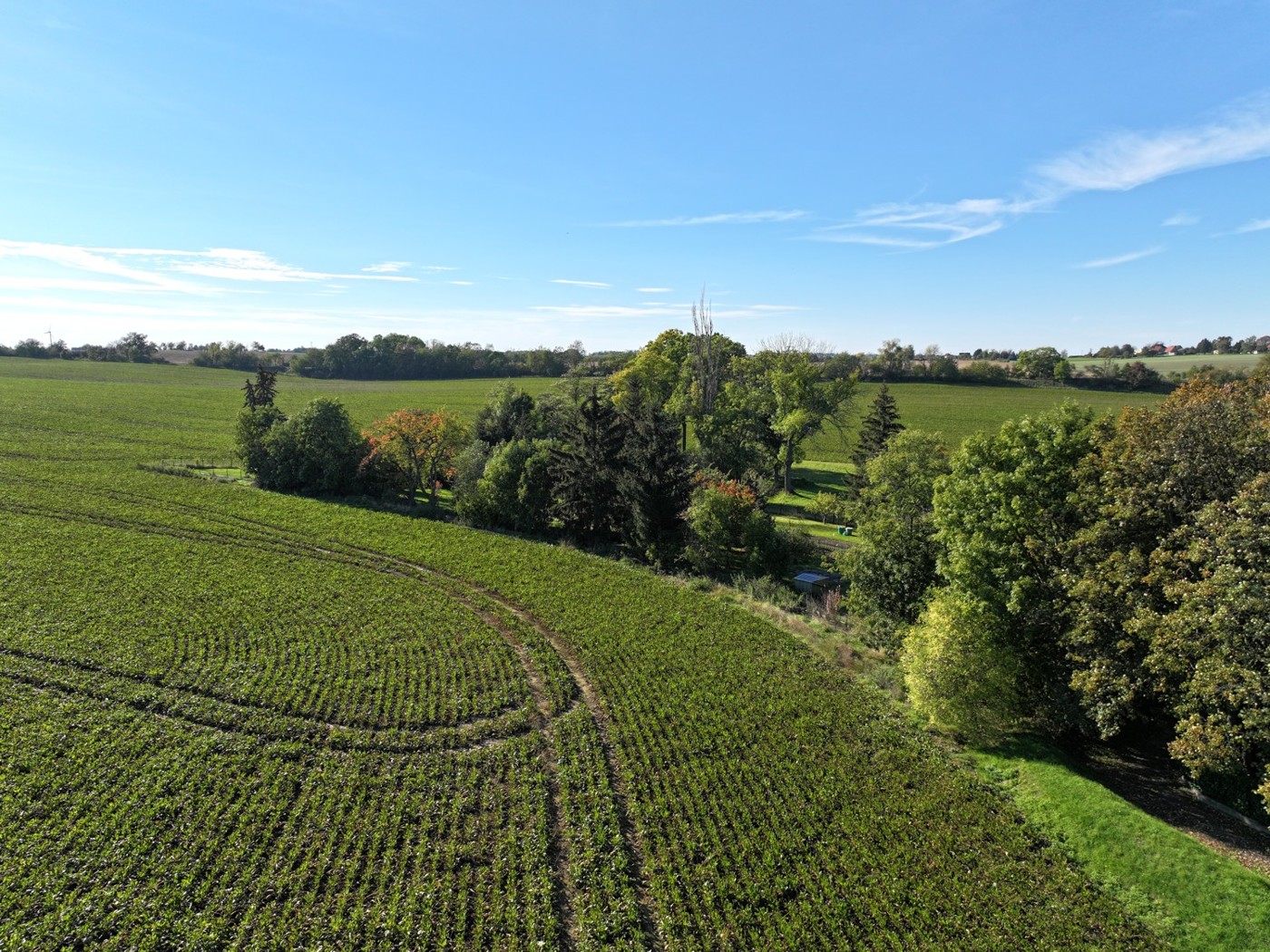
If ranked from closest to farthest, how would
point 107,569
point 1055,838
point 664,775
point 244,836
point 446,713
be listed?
point 244,836 → point 1055,838 → point 664,775 → point 446,713 → point 107,569

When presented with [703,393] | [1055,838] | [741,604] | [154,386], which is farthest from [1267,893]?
[154,386]

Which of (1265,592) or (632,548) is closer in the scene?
(1265,592)

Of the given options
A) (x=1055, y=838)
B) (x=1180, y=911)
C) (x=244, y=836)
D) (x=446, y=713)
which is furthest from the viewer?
(x=446, y=713)

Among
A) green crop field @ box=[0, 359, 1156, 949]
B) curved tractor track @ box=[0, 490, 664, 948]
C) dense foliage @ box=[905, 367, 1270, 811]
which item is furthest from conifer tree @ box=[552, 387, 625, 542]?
dense foliage @ box=[905, 367, 1270, 811]

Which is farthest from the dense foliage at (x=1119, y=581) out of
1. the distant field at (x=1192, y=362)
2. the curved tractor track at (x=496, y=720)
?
the distant field at (x=1192, y=362)

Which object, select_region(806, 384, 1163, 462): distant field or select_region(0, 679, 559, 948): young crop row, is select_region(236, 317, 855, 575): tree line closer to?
select_region(806, 384, 1163, 462): distant field

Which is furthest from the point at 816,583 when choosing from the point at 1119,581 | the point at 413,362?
the point at 413,362

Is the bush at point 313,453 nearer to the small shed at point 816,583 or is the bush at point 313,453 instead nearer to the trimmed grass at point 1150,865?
the small shed at point 816,583

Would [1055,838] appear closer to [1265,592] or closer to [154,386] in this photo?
[1265,592]
